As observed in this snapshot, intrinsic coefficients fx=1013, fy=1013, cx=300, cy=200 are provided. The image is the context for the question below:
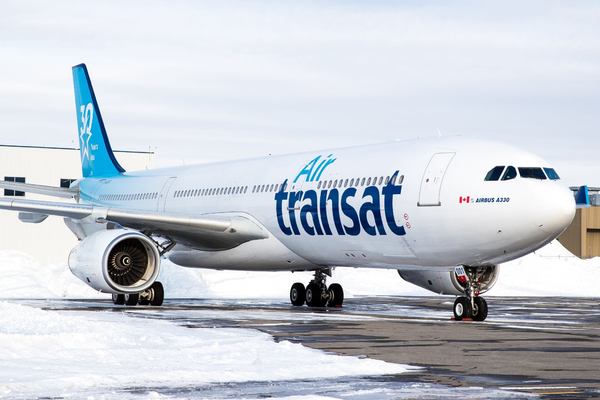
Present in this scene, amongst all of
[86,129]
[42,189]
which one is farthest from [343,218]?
[86,129]

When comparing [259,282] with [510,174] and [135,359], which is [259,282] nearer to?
[510,174]

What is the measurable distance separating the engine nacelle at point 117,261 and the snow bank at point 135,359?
723 centimetres

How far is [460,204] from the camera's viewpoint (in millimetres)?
18703

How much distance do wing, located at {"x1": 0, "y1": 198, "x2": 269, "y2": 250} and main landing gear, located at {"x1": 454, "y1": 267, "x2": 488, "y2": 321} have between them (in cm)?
603

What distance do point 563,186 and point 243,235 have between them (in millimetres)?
8650

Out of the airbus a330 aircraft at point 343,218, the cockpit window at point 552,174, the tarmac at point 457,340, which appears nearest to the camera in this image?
the tarmac at point 457,340

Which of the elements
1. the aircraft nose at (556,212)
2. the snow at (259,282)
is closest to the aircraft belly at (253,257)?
the snow at (259,282)

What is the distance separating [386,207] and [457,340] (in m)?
6.10

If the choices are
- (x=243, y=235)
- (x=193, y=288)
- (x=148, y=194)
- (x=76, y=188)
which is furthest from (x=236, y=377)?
(x=76, y=188)

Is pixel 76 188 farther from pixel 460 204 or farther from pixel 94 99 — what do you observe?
pixel 460 204

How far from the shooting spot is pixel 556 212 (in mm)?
17859

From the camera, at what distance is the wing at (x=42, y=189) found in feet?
93.0

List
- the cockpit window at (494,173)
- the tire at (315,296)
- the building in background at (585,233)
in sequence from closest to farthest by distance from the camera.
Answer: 1. the cockpit window at (494,173)
2. the tire at (315,296)
3. the building in background at (585,233)

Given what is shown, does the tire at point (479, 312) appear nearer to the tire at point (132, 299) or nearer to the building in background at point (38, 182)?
the tire at point (132, 299)
